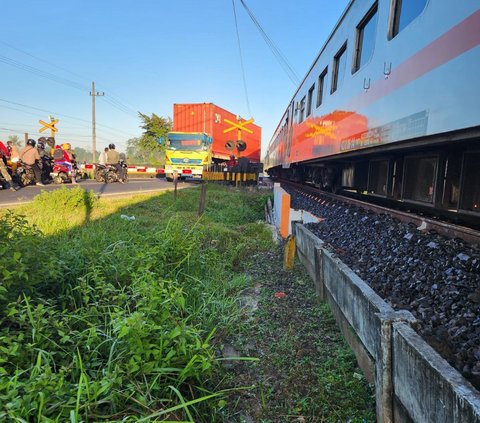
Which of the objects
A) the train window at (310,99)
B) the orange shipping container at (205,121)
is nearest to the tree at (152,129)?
the orange shipping container at (205,121)

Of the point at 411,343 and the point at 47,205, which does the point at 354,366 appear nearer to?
the point at 411,343

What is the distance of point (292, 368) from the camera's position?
2.38 metres

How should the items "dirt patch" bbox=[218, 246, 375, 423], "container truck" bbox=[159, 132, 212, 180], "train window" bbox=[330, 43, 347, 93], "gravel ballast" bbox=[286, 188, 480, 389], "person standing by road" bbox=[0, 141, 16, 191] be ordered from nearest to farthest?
"gravel ballast" bbox=[286, 188, 480, 389], "dirt patch" bbox=[218, 246, 375, 423], "train window" bbox=[330, 43, 347, 93], "person standing by road" bbox=[0, 141, 16, 191], "container truck" bbox=[159, 132, 212, 180]

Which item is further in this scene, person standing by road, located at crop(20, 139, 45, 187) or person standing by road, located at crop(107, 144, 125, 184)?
person standing by road, located at crop(107, 144, 125, 184)

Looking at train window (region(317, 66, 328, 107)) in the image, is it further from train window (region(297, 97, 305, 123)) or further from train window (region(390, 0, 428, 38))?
train window (region(390, 0, 428, 38))

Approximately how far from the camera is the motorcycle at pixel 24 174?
12.4 m

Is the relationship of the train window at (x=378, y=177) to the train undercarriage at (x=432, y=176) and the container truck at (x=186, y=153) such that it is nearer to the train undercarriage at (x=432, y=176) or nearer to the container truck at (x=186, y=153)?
the train undercarriage at (x=432, y=176)

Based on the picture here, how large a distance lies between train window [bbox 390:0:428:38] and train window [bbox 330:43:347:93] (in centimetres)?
175

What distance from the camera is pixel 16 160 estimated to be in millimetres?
12578

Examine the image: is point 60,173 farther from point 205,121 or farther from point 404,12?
point 404,12

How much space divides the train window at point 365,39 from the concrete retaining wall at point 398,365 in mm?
3196

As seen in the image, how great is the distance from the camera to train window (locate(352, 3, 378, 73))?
4.51 meters

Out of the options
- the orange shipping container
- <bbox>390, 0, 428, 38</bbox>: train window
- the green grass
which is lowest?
the green grass

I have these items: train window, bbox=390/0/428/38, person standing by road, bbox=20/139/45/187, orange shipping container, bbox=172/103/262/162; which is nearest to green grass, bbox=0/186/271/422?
train window, bbox=390/0/428/38
